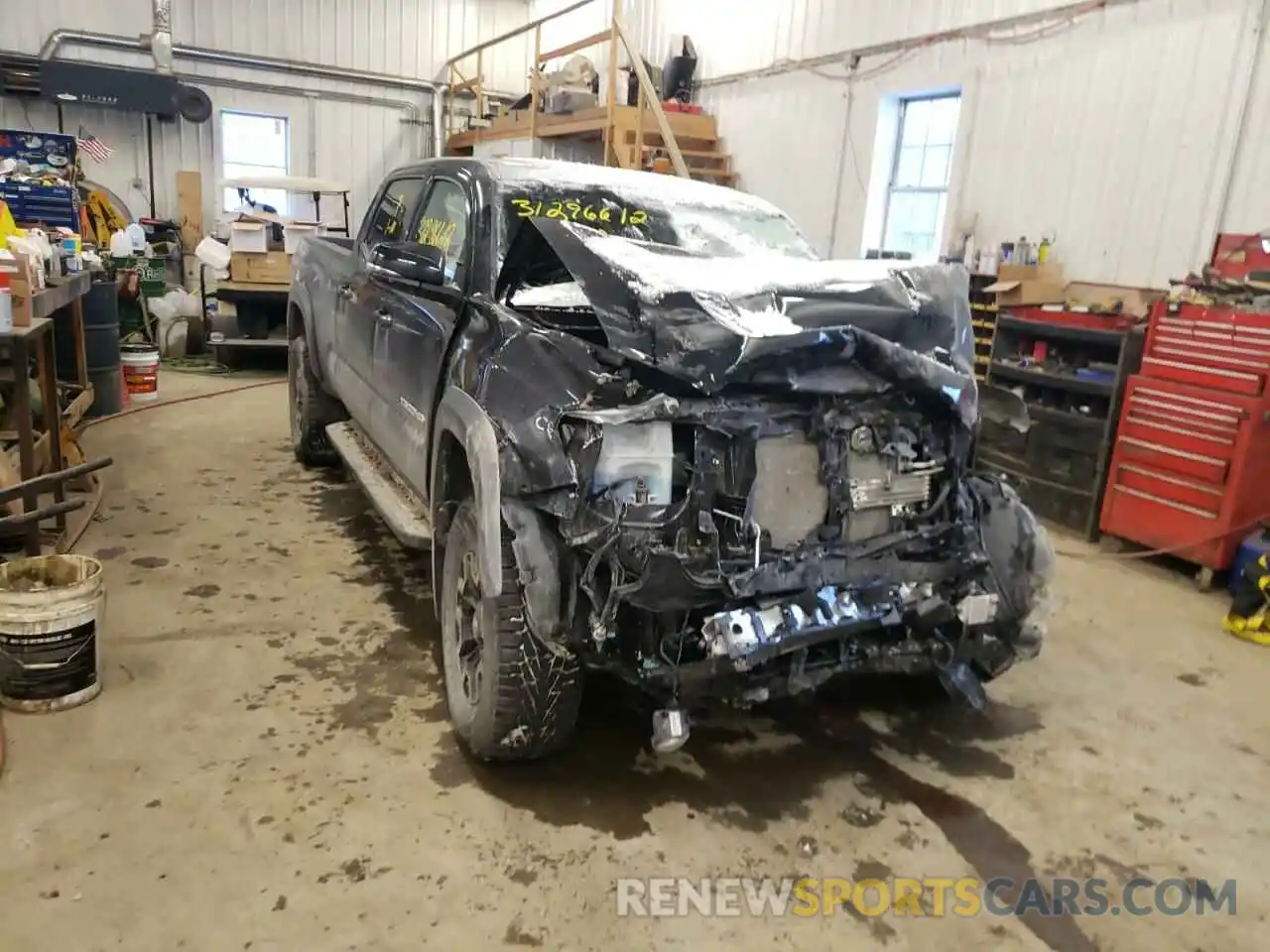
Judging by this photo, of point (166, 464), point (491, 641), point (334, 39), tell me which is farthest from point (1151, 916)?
point (334, 39)

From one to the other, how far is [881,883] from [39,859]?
199 centimetres

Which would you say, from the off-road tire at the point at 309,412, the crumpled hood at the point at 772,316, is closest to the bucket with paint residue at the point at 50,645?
the crumpled hood at the point at 772,316

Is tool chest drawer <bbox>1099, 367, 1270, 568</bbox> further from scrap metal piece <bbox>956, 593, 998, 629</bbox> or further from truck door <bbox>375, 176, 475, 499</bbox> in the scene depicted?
truck door <bbox>375, 176, 475, 499</bbox>

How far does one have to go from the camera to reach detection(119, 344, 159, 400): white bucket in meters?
7.14

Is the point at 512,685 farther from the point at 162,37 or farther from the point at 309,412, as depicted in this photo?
the point at 162,37

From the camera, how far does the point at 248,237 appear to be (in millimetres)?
8531

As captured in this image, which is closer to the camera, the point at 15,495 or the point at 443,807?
the point at 443,807

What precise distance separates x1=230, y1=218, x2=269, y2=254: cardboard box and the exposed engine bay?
6.91 meters

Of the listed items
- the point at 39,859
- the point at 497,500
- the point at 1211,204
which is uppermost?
the point at 1211,204

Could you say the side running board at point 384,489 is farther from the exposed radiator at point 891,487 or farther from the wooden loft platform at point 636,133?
the wooden loft platform at point 636,133

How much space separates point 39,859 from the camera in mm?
2123

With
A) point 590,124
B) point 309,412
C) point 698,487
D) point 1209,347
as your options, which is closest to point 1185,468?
point 1209,347

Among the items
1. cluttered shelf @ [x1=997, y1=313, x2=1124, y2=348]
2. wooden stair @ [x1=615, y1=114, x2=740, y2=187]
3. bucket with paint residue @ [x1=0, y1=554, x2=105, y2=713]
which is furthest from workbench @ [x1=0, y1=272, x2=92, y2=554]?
wooden stair @ [x1=615, y1=114, x2=740, y2=187]

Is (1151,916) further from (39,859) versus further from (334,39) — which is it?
(334,39)
